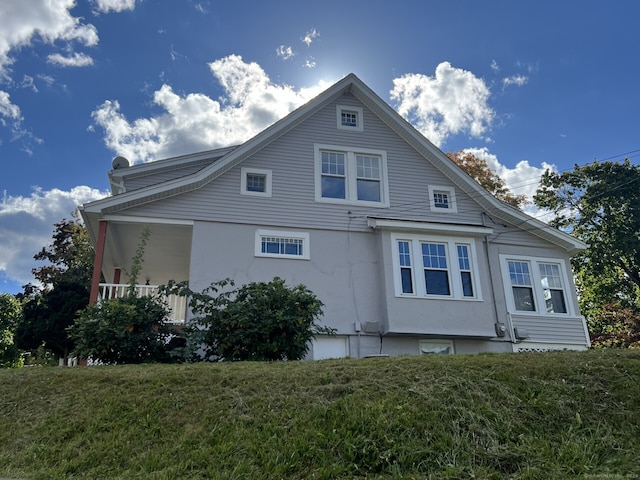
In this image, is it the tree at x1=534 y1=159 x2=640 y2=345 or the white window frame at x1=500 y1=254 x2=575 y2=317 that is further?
the tree at x1=534 y1=159 x2=640 y2=345

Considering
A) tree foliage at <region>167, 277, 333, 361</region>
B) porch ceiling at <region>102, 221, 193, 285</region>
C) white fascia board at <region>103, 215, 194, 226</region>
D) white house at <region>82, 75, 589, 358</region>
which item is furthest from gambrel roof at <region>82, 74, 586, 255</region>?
tree foliage at <region>167, 277, 333, 361</region>

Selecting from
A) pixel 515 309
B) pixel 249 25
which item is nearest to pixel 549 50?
pixel 515 309

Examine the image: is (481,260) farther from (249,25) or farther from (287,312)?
(249,25)

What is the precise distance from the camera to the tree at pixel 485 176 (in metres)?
25.8

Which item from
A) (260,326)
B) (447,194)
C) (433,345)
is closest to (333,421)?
(260,326)

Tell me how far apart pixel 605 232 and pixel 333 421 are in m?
23.3

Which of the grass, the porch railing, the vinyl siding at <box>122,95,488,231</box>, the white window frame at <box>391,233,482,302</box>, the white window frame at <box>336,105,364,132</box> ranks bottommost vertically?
the grass

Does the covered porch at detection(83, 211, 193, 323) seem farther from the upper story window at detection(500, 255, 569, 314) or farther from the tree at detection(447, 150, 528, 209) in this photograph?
the tree at detection(447, 150, 528, 209)

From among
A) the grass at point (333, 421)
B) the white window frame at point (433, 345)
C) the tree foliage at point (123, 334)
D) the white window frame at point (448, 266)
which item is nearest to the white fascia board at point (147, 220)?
the tree foliage at point (123, 334)

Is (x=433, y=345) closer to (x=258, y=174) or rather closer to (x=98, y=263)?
(x=258, y=174)

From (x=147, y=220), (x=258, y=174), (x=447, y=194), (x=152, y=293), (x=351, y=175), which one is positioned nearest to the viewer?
(x=152, y=293)

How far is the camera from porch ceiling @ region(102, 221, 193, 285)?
1309cm

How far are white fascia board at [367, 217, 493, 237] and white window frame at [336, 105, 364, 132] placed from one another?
2.91 m

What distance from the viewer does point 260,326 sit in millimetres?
9383
